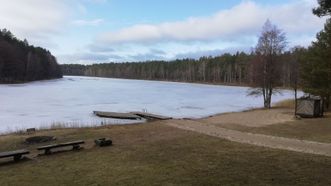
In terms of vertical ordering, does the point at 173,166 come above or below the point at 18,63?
below

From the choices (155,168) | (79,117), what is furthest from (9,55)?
(155,168)

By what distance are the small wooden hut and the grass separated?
44.1 ft

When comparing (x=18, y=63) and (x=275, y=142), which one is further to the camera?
(x=18, y=63)

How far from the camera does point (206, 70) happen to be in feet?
538

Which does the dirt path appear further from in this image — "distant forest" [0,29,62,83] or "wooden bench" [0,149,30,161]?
"distant forest" [0,29,62,83]

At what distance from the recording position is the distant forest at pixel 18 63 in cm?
9925

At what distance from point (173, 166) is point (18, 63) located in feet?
336

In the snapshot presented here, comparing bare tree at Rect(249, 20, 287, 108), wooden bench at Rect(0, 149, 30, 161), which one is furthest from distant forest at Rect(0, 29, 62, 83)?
wooden bench at Rect(0, 149, 30, 161)

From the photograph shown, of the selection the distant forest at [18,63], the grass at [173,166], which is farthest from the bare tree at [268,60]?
the distant forest at [18,63]

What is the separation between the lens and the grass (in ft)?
30.5

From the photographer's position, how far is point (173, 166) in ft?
35.4

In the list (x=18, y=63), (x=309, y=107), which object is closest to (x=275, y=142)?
(x=309, y=107)

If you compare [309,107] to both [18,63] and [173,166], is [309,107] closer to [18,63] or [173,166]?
[173,166]

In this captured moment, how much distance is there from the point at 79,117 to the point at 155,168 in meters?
22.5
